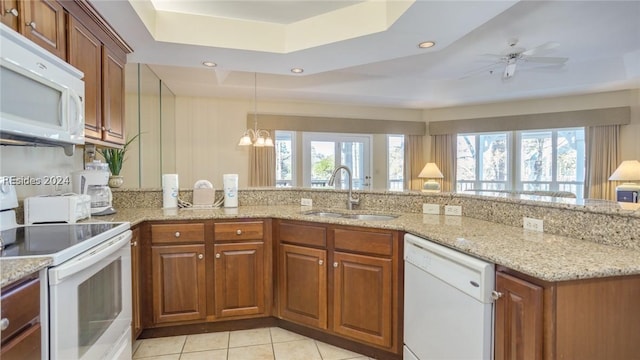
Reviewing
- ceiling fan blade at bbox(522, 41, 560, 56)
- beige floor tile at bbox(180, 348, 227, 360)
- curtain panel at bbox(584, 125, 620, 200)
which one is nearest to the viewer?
beige floor tile at bbox(180, 348, 227, 360)

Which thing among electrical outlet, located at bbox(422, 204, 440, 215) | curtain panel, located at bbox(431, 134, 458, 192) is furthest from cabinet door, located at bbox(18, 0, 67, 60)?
curtain panel, located at bbox(431, 134, 458, 192)

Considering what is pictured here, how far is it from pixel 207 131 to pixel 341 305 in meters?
4.27

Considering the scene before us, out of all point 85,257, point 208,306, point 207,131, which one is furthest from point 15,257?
point 207,131

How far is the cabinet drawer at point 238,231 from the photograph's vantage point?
7.64 feet

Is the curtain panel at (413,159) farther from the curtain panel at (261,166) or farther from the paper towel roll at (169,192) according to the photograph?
the paper towel roll at (169,192)

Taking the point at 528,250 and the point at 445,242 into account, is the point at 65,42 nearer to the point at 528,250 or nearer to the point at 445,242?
the point at 445,242

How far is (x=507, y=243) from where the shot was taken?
1485mm

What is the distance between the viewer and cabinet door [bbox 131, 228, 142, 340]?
2.07 metres

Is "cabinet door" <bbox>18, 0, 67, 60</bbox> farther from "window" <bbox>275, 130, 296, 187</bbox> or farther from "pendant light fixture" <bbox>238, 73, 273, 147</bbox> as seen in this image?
"window" <bbox>275, 130, 296, 187</bbox>

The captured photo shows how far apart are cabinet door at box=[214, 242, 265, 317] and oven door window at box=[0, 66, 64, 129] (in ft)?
4.14

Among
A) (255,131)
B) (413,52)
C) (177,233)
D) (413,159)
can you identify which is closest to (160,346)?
(177,233)

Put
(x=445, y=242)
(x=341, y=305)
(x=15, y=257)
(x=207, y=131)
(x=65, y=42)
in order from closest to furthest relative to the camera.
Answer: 1. (x=15, y=257)
2. (x=445, y=242)
3. (x=65, y=42)
4. (x=341, y=305)
5. (x=207, y=131)

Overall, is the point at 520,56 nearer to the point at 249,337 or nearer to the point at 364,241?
the point at 364,241

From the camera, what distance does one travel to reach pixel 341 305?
84.2 inches
